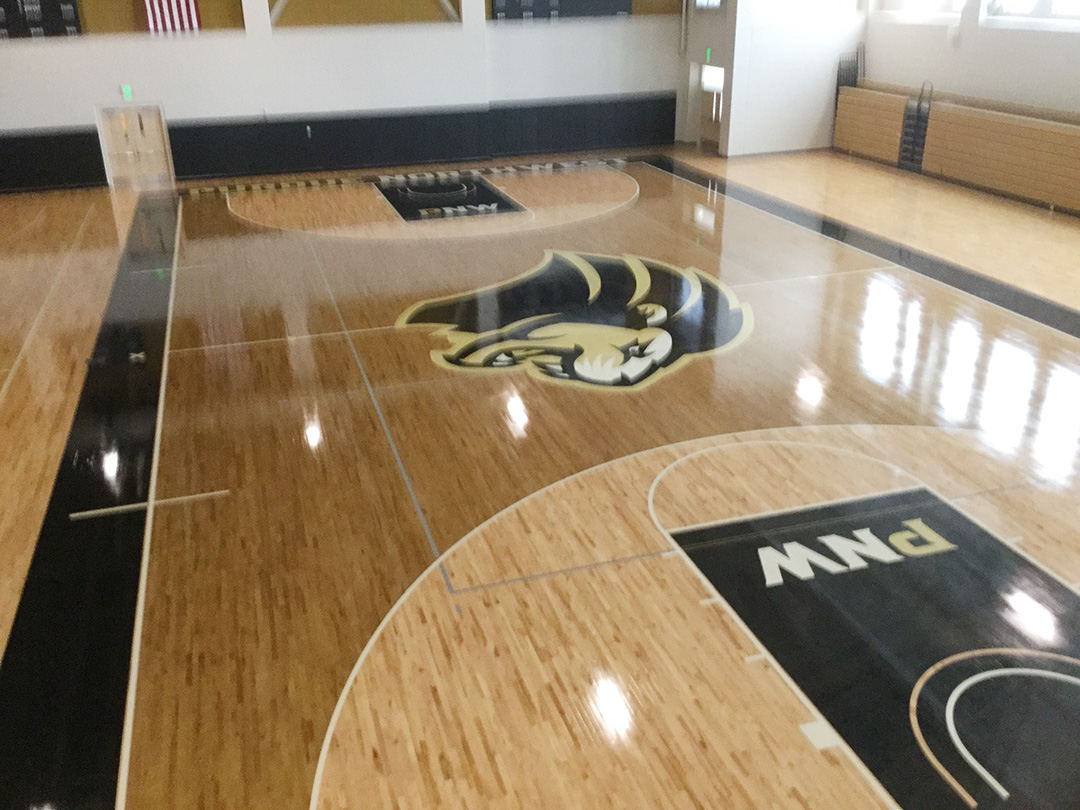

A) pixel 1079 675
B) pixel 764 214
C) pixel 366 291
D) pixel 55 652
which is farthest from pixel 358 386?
pixel 764 214

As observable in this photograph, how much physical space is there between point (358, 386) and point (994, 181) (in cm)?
718

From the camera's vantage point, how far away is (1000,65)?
9695 mm

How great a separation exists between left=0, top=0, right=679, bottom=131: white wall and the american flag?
0.50ft

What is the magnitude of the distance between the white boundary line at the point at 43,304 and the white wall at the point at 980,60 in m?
9.02

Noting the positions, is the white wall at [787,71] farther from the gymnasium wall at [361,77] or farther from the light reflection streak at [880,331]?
the light reflection streak at [880,331]

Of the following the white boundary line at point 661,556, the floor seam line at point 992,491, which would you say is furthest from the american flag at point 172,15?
the floor seam line at point 992,491

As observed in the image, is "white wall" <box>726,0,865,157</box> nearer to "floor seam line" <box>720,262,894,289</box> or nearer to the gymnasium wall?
the gymnasium wall

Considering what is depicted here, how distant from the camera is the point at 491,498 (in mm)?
4195

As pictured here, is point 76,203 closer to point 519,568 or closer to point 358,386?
point 358,386

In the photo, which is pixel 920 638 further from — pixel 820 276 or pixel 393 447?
pixel 820 276

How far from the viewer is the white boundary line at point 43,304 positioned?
564 centimetres

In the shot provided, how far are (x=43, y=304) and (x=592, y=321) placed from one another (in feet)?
13.1

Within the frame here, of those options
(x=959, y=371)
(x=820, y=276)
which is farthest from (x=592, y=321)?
(x=959, y=371)

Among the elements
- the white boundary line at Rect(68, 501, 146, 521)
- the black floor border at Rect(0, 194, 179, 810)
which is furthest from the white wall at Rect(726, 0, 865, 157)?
the white boundary line at Rect(68, 501, 146, 521)
